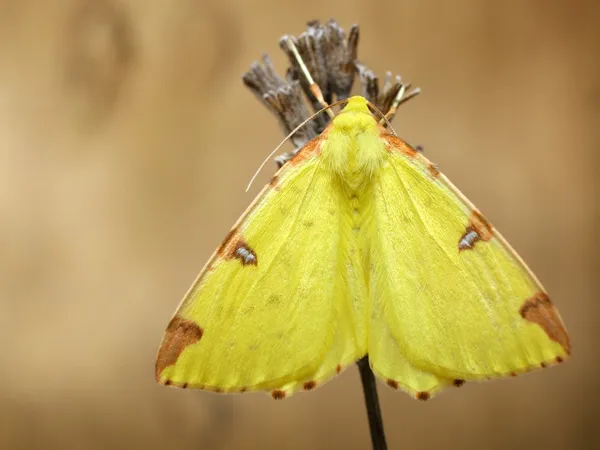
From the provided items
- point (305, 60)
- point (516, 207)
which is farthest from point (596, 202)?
point (305, 60)

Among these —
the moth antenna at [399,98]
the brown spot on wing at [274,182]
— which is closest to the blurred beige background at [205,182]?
the moth antenna at [399,98]

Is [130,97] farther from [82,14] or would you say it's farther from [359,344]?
[359,344]

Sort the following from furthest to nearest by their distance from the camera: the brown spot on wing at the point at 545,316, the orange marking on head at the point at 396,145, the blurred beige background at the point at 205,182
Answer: the blurred beige background at the point at 205,182, the orange marking on head at the point at 396,145, the brown spot on wing at the point at 545,316

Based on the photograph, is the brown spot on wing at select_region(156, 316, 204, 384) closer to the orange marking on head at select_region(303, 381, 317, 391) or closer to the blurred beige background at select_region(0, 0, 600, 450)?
the orange marking on head at select_region(303, 381, 317, 391)

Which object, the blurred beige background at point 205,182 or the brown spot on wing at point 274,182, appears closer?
the brown spot on wing at point 274,182

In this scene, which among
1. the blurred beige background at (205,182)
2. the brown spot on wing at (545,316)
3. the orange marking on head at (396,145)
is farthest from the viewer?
the blurred beige background at (205,182)

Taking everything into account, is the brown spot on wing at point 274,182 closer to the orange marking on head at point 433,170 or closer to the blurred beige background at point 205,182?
the orange marking on head at point 433,170
